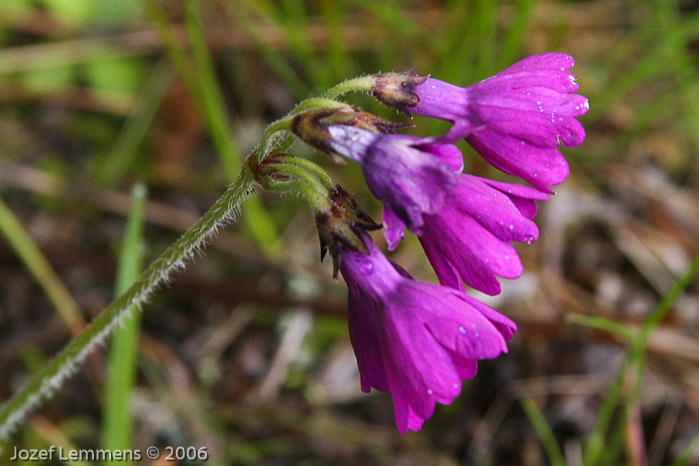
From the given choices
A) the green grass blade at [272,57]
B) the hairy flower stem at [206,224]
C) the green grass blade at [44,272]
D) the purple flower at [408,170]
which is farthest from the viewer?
the green grass blade at [272,57]

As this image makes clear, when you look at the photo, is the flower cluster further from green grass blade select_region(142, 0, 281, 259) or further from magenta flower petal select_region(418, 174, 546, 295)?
green grass blade select_region(142, 0, 281, 259)

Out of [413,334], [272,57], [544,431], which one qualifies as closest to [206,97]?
[272,57]

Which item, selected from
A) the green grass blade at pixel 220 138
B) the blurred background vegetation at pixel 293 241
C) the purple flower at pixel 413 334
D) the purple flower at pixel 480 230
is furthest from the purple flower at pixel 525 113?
the green grass blade at pixel 220 138

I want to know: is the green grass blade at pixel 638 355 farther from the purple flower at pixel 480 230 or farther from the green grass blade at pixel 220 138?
the green grass blade at pixel 220 138

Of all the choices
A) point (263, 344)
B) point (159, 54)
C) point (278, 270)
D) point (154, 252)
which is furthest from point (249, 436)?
point (159, 54)

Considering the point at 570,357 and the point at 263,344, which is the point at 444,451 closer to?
the point at 570,357

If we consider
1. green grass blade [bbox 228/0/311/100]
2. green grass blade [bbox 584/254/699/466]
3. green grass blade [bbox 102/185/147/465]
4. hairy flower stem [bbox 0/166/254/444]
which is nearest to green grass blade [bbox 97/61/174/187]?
green grass blade [bbox 228/0/311/100]
